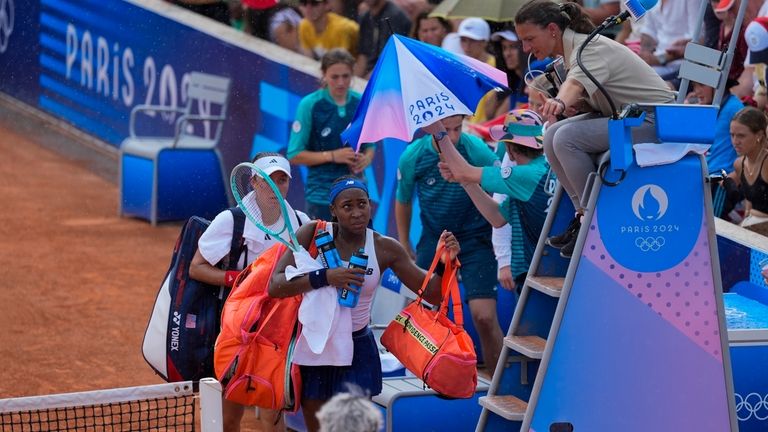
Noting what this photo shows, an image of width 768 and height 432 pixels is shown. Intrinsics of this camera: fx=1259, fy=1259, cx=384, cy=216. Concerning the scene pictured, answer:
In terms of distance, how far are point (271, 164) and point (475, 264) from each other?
1.82m

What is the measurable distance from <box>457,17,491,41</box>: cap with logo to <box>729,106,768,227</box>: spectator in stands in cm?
299

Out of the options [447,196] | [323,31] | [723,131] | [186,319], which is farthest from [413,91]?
[323,31]

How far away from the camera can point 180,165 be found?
48.8ft

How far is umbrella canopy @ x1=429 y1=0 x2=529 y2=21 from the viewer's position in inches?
429

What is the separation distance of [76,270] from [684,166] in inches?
316

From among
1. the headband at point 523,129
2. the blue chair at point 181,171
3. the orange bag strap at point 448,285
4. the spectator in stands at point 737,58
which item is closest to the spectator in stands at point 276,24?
the blue chair at point 181,171

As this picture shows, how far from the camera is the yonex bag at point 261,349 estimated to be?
20.1 ft

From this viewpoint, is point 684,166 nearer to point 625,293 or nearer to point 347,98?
point 625,293

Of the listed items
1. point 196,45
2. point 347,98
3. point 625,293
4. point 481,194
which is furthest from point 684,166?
point 196,45

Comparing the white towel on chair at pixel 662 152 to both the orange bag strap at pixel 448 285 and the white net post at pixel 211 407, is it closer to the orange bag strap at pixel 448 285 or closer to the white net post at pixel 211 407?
the orange bag strap at pixel 448 285

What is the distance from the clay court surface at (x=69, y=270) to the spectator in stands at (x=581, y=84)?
332cm

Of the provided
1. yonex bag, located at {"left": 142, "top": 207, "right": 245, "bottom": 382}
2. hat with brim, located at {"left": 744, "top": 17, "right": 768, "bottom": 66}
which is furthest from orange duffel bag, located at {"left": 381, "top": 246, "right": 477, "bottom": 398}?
hat with brim, located at {"left": 744, "top": 17, "right": 768, "bottom": 66}

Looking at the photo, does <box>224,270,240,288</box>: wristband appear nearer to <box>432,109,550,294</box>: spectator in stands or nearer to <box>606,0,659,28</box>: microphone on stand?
<box>432,109,550,294</box>: spectator in stands

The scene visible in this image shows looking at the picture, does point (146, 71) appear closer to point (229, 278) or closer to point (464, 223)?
point (464, 223)
